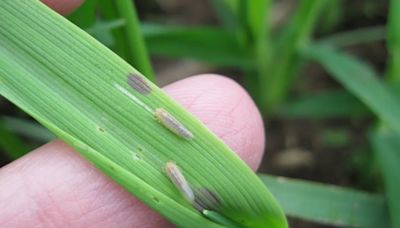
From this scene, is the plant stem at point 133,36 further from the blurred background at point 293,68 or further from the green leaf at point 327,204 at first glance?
the green leaf at point 327,204

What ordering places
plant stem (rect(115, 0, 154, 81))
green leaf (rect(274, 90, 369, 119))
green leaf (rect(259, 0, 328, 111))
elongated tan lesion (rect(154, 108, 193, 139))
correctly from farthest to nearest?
green leaf (rect(274, 90, 369, 119)) → green leaf (rect(259, 0, 328, 111)) → plant stem (rect(115, 0, 154, 81)) → elongated tan lesion (rect(154, 108, 193, 139))

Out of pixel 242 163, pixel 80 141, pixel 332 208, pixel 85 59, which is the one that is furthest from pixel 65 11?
pixel 332 208

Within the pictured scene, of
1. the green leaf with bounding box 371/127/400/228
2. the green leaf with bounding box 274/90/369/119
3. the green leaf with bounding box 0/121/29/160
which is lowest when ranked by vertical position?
the green leaf with bounding box 371/127/400/228

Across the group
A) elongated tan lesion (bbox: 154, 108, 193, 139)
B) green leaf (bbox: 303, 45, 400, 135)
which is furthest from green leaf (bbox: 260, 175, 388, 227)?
elongated tan lesion (bbox: 154, 108, 193, 139)

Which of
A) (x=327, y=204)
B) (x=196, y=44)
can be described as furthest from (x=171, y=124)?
(x=196, y=44)

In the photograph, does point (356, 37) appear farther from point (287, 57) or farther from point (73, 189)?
point (73, 189)

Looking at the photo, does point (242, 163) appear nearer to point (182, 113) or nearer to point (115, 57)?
point (182, 113)

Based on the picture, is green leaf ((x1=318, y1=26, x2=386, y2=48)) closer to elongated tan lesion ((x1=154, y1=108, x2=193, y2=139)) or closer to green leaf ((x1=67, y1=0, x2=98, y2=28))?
green leaf ((x1=67, y1=0, x2=98, y2=28))

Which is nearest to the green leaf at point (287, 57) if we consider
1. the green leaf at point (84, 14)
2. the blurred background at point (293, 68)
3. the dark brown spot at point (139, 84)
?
the blurred background at point (293, 68)
